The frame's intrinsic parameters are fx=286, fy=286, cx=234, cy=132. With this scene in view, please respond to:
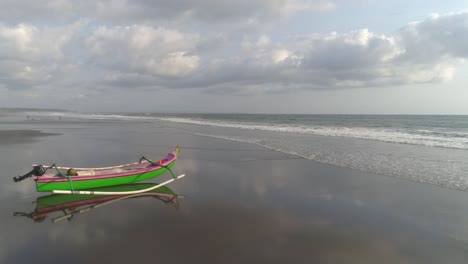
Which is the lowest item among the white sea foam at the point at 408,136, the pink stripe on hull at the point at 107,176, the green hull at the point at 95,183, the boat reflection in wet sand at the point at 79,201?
the boat reflection in wet sand at the point at 79,201

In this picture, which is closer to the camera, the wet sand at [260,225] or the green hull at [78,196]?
the wet sand at [260,225]

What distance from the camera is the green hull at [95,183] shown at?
7.85 metres

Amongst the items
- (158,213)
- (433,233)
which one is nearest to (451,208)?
(433,233)

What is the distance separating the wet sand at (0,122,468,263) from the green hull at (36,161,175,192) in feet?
1.95

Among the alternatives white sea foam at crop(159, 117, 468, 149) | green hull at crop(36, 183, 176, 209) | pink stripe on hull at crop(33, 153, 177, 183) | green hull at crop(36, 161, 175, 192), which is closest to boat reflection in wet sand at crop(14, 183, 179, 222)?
green hull at crop(36, 183, 176, 209)

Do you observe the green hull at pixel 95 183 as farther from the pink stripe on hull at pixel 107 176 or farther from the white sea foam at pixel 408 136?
the white sea foam at pixel 408 136

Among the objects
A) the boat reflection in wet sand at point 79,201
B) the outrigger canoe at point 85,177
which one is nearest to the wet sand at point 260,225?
the boat reflection in wet sand at point 79,201

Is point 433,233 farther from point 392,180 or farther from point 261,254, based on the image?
point 392,180

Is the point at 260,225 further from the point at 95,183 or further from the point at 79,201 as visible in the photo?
the point at 95,183

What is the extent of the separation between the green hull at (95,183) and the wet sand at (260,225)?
595 millimetres

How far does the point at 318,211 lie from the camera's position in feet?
24.1

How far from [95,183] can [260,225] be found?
17.4 ft

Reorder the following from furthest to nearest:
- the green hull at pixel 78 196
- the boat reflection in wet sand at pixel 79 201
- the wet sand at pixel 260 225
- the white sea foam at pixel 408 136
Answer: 1. the white sea foam at pixel 408 136
2. the green hull at pixel 78 196
3. the boat reflection in wet sand at pixel 79 201
4. the wet sand at pixel 260 225

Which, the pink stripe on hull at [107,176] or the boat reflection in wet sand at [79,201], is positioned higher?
the pink stripe on hull at [107,176]
